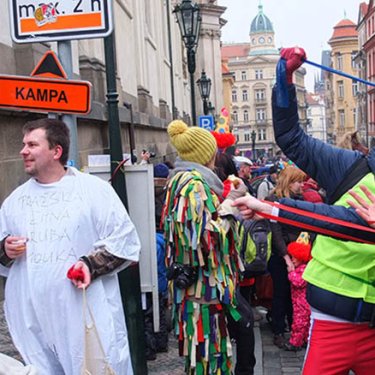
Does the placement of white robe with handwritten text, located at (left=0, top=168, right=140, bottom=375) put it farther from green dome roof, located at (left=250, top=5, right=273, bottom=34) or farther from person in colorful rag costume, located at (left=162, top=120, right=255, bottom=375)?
green dome roof, located at (left=250, top=5, right=273, bottom=34)

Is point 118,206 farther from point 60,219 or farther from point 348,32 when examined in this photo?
point 348,32

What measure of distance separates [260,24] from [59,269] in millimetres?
178435

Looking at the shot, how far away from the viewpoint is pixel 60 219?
3498 millimetres

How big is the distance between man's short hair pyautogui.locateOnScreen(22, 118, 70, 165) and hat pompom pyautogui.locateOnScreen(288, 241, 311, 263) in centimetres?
338

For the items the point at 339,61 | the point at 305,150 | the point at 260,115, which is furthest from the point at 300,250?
the point at 260,115

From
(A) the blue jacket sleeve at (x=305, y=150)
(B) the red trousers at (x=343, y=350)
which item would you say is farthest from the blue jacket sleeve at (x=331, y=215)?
(B) the red trousers at (x=343, y=350)

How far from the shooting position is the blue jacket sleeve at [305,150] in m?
3.38

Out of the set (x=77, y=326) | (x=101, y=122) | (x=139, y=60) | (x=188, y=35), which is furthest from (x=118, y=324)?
(x=139, y=60)

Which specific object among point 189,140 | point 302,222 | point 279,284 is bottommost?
point 279,284

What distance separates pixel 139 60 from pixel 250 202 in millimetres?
17545

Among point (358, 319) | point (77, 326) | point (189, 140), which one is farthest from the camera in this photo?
point (189, 140)

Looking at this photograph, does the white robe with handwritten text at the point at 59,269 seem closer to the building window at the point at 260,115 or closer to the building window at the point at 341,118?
the building window at the point at 341,118

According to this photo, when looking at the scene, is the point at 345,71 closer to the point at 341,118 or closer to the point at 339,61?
the point at 339,61

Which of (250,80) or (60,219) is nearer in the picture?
(60,219)
